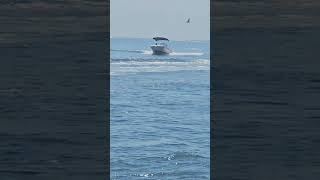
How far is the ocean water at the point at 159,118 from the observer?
12.2 metres

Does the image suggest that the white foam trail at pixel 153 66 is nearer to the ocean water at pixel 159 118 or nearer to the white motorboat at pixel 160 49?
the ocean water at pixel 159 118

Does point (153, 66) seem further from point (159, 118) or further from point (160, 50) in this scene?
point (159, 118)

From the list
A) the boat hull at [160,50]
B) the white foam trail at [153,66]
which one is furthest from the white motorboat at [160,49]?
the white foam trail at [153,66]

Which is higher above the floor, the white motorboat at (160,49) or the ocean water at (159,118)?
the white motorboat at (160,49)

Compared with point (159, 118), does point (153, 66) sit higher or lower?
higher

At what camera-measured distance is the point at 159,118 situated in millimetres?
16688

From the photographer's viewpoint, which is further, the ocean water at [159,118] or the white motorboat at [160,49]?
the white motorboat at [160,49]

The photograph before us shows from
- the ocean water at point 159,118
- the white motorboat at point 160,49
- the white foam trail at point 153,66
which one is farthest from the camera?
the white motorboat at point 160,49

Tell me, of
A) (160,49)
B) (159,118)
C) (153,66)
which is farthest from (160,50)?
(159,118)

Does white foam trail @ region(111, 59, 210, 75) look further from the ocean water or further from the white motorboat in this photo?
the white motorboat
